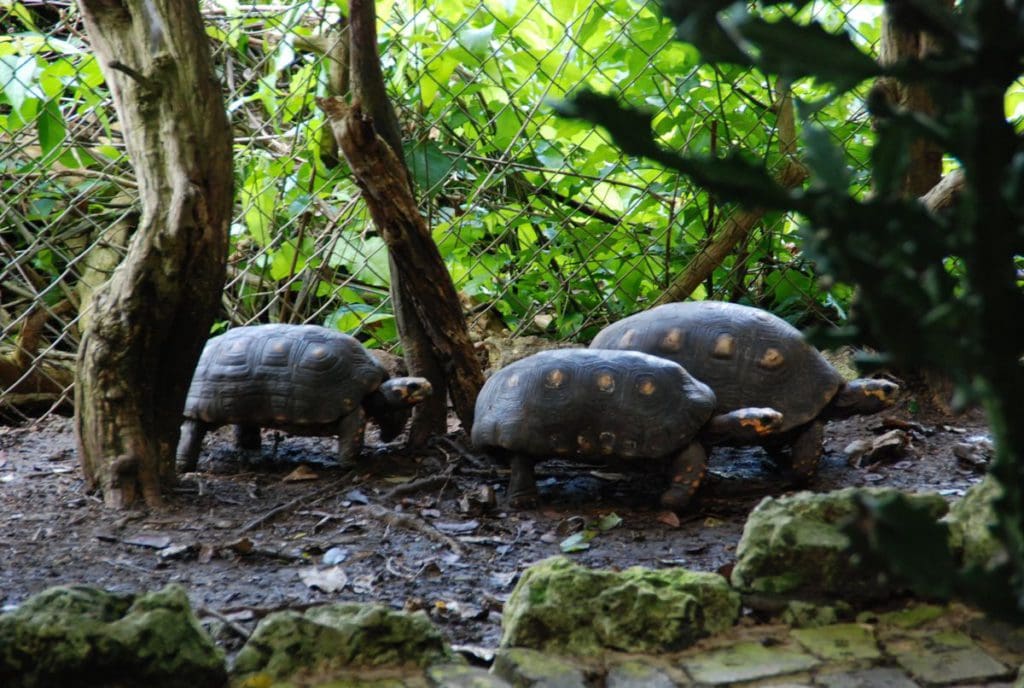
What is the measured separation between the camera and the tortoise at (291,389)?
4.34m

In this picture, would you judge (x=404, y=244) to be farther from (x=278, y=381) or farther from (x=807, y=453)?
(x=807, y=453)

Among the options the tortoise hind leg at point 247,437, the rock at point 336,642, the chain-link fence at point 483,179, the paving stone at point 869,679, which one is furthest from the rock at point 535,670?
the chain-link fence at point 483,179

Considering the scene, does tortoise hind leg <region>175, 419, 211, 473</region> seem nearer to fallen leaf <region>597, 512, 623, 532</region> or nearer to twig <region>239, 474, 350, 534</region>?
twig <region>239, 474, 350, 534</region>

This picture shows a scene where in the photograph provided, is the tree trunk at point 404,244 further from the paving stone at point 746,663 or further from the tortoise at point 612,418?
the paving stone at point 746,663

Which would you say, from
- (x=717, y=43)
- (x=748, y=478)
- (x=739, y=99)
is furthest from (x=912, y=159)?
(x=717, y=43)

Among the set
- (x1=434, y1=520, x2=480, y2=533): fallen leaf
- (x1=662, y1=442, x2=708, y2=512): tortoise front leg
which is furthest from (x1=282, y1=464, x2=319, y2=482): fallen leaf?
(x1=662, y1=442, x2=708, y2=512): tortoise front leg

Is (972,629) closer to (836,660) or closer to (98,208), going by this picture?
(836,660)

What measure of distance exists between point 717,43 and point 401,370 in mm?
4569

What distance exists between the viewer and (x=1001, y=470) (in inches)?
38.1

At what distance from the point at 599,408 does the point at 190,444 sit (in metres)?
1.71

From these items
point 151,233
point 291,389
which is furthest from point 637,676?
point 291,389

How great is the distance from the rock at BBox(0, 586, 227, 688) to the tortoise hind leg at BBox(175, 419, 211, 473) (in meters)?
2.19

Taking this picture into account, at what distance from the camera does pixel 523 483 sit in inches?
155

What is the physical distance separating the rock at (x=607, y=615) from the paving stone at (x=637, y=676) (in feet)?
0.22
